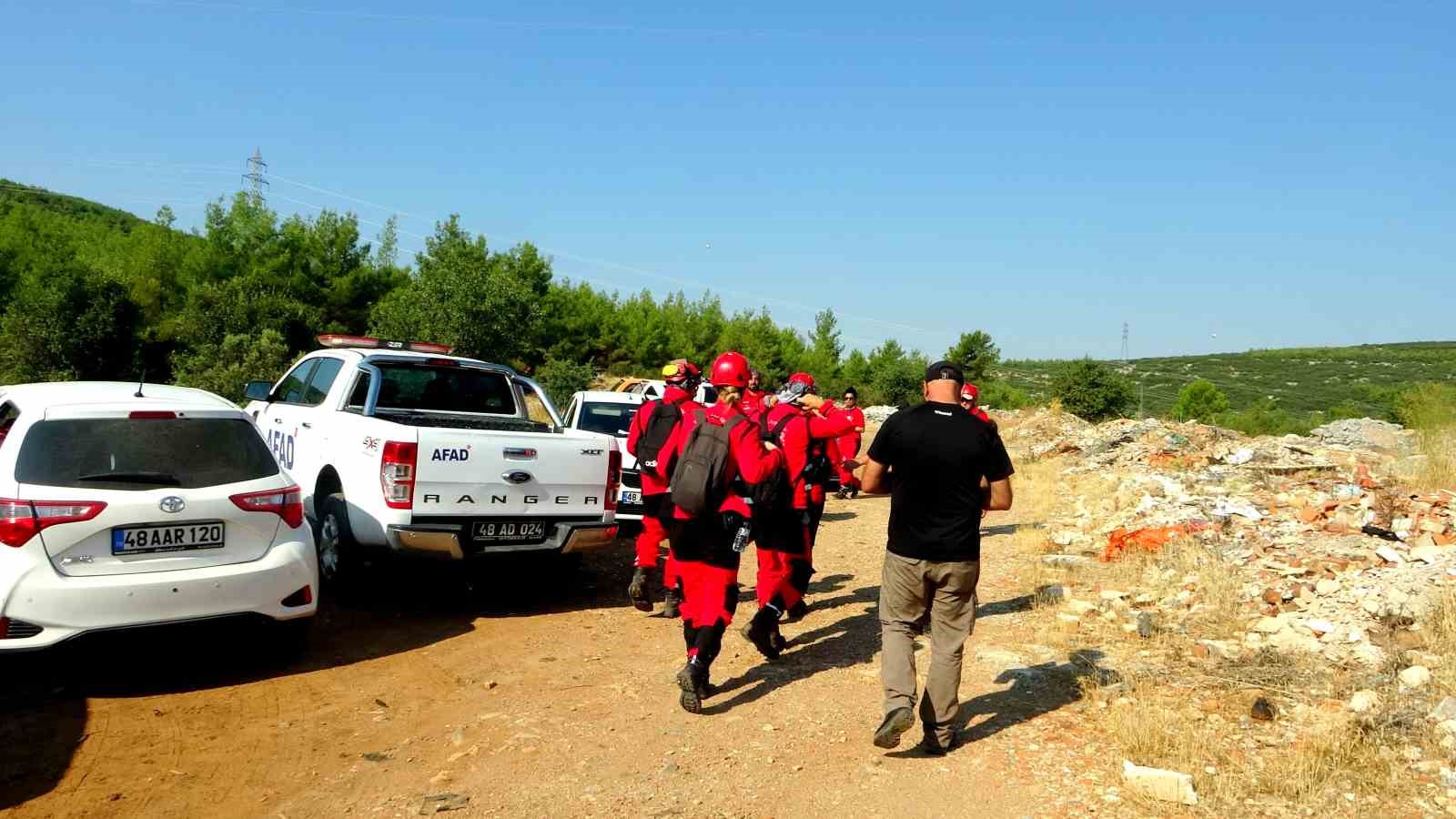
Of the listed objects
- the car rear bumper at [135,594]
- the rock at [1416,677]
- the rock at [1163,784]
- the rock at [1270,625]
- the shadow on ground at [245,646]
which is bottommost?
the shadow on ground at [245,646]

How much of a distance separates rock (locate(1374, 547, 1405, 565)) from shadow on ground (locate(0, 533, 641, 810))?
6600 millimetres

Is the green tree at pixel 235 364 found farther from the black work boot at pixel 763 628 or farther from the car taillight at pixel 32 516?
the black work boot at pixel 763 628

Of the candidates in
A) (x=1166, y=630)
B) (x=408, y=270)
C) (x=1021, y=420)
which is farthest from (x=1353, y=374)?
(x=1166, y=630)

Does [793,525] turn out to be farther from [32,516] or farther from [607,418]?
[607,418]

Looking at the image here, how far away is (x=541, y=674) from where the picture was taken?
20.6 feet

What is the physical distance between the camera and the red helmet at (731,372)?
19.4ft

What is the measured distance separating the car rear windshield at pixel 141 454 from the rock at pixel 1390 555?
8.83 meters

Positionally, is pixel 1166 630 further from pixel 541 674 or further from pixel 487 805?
pixel 487 805

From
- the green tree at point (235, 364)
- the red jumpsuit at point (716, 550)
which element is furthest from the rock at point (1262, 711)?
the green tree at point (235, 364)

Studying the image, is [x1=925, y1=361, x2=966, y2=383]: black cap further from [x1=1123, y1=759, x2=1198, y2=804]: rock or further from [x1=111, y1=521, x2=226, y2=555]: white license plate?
[x1=111, y1=521, x2=226, y2=555]: white license plate

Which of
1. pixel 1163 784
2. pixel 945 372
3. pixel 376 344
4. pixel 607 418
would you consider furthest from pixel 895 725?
pixel 607 418

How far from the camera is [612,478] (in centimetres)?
781

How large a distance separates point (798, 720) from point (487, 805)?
1880 millimetres

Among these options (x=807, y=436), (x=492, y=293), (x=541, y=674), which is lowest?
(x=541, y=674)
